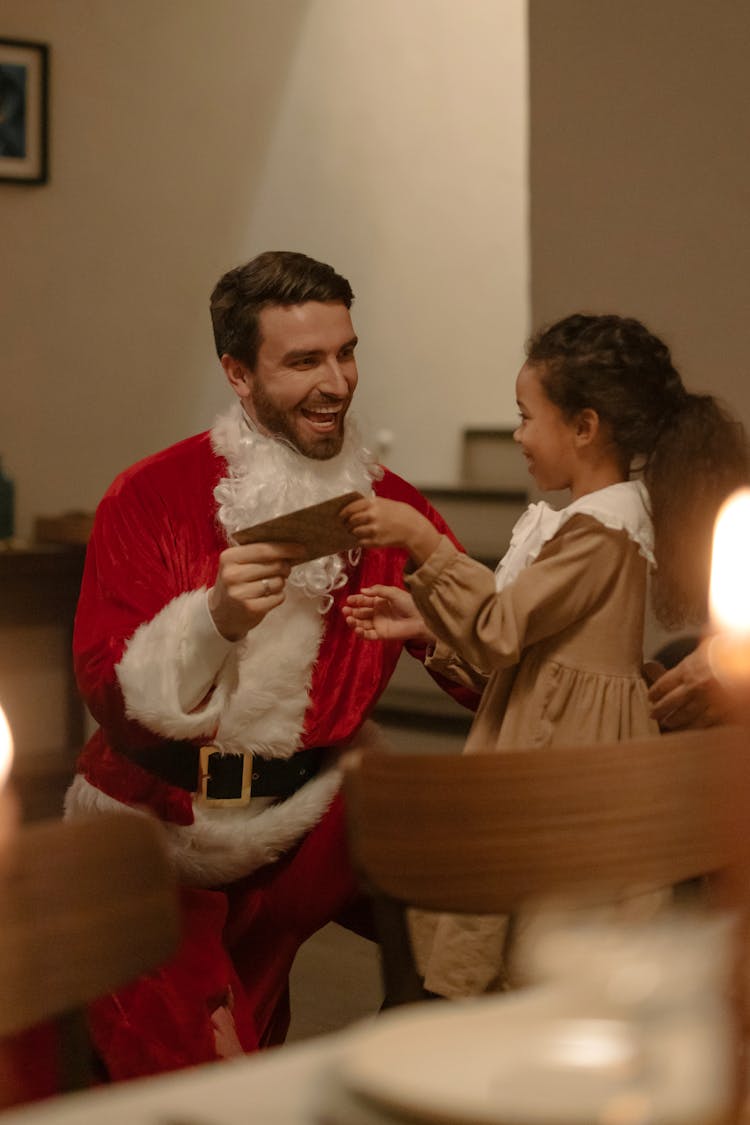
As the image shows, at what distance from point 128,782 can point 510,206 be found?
4.33m

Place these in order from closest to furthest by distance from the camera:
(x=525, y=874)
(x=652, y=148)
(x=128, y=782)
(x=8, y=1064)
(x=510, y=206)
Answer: (x=525, y=874) → (x=8, y=1064) → (x=128, y=782) → (x=652, y=148) → (x=510, y=206)

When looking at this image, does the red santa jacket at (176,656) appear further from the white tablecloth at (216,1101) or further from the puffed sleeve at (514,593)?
the white tablecloth at (216,1101)

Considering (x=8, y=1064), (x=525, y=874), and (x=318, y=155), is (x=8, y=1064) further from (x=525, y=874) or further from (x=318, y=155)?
(x=318, y=155)

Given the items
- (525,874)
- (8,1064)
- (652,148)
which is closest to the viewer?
(525,874)

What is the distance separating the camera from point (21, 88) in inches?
197

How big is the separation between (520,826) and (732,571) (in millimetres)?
755

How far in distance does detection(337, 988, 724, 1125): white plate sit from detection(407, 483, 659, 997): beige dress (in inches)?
40.7

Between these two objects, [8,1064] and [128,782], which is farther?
[128,782]

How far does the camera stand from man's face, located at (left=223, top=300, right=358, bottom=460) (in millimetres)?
2086

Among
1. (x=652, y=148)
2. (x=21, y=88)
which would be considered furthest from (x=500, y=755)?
(x=21, y=88)

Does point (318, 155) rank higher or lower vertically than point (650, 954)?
higher

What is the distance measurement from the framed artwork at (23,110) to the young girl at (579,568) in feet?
11.3

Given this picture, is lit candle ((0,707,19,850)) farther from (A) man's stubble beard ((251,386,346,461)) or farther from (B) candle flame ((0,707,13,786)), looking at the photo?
(A) man's stubble beard ((251,386,346,461))

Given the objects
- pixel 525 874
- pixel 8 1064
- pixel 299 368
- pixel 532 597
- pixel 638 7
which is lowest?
pixel 8 1064
